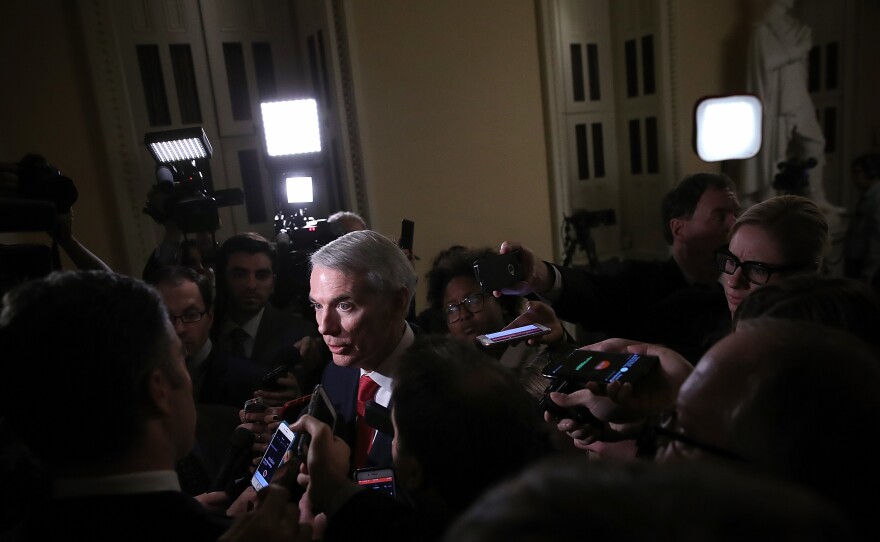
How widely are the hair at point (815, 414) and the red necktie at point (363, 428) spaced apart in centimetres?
94

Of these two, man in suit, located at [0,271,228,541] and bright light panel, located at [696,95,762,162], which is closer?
man in suit, located at [0,271,228,541]

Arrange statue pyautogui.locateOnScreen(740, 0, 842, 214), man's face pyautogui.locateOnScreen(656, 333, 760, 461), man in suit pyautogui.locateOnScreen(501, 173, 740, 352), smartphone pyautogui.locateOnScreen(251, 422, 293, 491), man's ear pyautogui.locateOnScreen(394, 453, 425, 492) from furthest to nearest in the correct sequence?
1. statue pyautogui.locateOnScreen(740, 0, 842, 214)
2. man in suit pyautogui.locateOnScreen(501, 173, 740, 352)
3. smartphone pyautogui.locateOnScreen(251, 422, 293, 491)
4. man's ear pyautogui.locateOnScreen(394, 453, 425, 492)
5. man's face pyautogui.locateOnScreen(656, 333, 760, 461)

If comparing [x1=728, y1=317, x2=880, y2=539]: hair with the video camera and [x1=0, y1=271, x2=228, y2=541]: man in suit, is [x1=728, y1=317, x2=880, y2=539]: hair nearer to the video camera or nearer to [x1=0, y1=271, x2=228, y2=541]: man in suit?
[x1=0, y1=271, x2=228, y2=541]: man in suit

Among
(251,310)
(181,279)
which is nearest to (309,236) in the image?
(251,310)

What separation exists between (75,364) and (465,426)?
0.54m

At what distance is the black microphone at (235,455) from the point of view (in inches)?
52.6

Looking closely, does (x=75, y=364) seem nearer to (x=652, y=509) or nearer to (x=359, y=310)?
(x=652, y=509)

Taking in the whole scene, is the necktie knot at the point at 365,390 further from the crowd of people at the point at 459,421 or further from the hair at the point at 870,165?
the hair at the point at 870,165

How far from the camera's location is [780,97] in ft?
16.5

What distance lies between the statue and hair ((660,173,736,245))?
130 inches

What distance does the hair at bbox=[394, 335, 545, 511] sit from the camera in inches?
33.7

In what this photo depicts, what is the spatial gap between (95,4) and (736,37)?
5.16m

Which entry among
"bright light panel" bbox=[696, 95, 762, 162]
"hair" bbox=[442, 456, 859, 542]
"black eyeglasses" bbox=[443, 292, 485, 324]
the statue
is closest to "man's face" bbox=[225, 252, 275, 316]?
"black eyeglasses" bbox=[443, 292, 485, 324]

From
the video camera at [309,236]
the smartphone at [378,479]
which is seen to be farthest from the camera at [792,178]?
the smartphone at [378,479]
